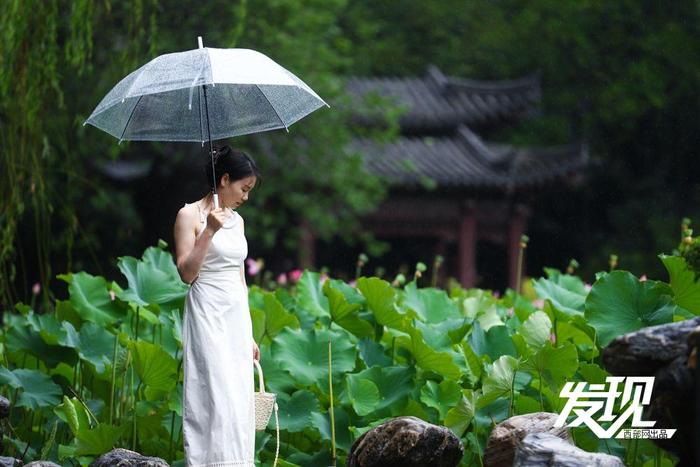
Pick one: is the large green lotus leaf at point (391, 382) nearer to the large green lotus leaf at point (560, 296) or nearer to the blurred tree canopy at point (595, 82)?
the large green lotus leaf at point (560, 296)

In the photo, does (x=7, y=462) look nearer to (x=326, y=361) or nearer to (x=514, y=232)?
(x=326, y=361)

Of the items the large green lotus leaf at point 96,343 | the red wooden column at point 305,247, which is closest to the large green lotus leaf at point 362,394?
the large green lotus leaf at point 96,343

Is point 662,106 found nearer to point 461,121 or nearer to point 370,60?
point 461,121

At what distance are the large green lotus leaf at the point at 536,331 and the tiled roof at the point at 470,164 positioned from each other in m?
9.93

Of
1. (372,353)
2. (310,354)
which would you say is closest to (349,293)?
(372,353)

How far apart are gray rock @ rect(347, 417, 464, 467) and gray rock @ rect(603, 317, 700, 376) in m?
0.79

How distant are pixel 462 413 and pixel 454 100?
40.7 feet

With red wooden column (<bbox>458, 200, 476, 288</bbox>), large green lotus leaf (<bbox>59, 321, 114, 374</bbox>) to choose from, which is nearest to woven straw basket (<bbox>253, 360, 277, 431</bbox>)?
large green lotus leaf (<bbox>59, 321, 114, 374</bbox>)

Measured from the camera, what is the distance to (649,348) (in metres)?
2.38

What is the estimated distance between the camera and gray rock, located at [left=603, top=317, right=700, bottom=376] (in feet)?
7.77

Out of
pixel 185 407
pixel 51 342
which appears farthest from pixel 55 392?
pixel 185 407

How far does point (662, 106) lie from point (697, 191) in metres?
1.91

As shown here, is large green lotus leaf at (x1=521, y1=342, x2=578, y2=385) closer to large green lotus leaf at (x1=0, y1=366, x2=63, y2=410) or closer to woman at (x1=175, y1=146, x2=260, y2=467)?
woman at (x1=175, y1=146, x2=260, y2=467)

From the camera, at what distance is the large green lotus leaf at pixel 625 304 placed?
3.48 m
